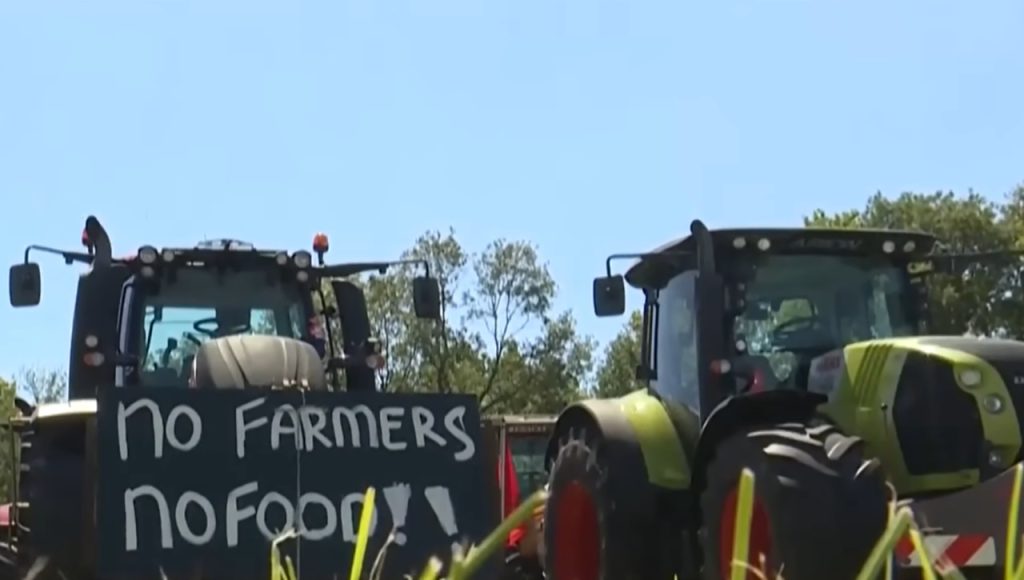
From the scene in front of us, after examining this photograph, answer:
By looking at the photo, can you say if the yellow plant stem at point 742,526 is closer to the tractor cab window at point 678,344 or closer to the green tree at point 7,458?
the tractor cab window at point 678,344

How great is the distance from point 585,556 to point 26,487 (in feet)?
8.82

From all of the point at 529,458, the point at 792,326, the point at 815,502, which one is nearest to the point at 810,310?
the point at 792,326

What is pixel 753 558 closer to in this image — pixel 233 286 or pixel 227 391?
pixel 227 391

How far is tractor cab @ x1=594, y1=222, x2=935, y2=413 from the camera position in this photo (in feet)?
21.9

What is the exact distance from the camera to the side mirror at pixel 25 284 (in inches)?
286

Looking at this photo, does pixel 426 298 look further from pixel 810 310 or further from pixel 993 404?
pixel 993 404

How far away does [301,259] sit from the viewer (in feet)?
25.0

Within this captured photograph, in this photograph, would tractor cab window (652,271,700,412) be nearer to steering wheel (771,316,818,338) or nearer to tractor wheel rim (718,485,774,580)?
steering wheel (771,316,818,338)

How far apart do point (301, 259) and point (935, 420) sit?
331 cm

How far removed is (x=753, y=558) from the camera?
558 centimetres

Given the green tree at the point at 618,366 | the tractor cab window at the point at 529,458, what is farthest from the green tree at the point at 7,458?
the green tree at the point at 618,366

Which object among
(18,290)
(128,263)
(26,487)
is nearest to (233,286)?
(128,263)

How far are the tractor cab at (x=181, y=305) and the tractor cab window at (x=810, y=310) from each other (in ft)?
6.64

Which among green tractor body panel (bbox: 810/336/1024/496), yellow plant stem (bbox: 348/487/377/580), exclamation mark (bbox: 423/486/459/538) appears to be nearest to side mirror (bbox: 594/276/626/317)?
green tractor body panel (bbox: 810/336/1024/496)
